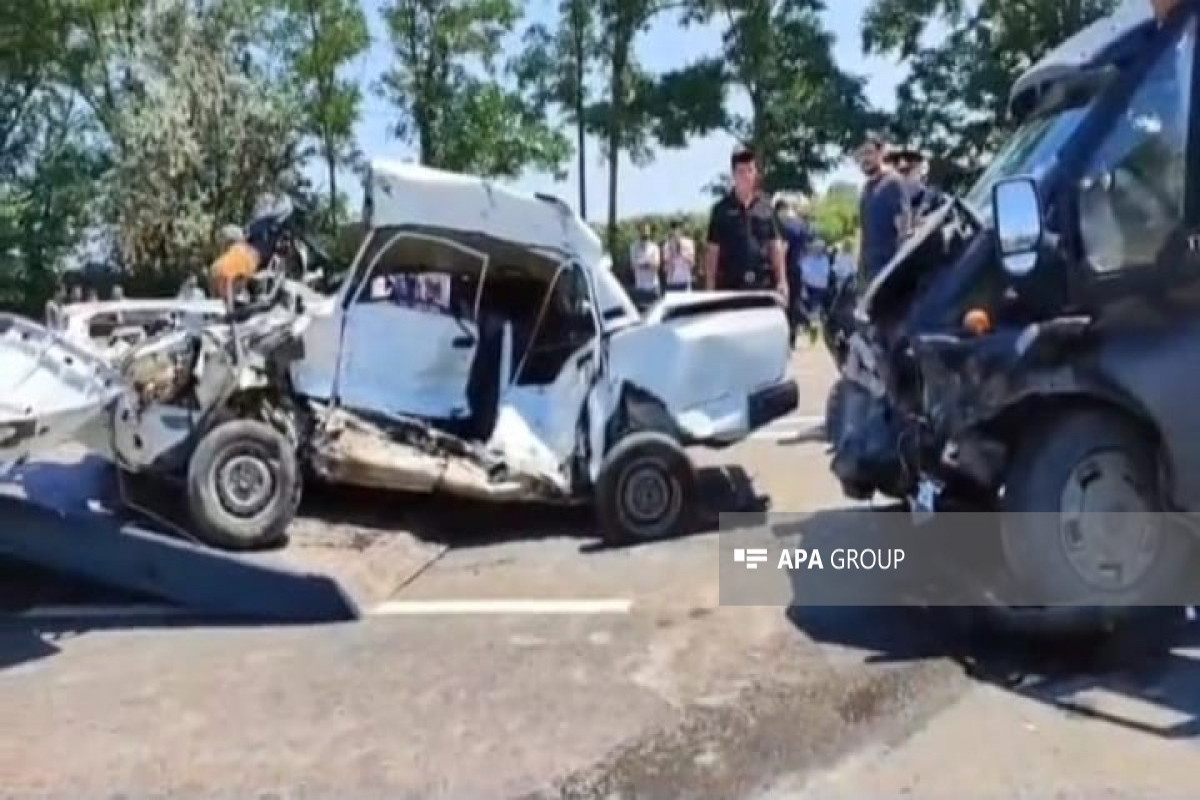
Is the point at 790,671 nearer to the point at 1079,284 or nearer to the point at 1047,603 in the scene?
the point at 1047,603

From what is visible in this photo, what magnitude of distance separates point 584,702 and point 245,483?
304 cm

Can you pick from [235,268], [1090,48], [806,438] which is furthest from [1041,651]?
[806,438]

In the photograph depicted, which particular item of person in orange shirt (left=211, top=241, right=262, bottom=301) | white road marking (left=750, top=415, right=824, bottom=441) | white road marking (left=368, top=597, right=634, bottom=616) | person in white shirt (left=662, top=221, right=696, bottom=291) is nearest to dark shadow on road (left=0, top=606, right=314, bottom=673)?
white road marking (left=368, top=597, right=634, bottom=616)

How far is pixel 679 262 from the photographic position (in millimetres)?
23844

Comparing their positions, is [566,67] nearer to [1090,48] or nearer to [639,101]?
[639,101]

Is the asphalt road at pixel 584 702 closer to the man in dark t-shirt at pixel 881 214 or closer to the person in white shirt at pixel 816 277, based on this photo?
the man in dark t-shirt at pixel 881 214

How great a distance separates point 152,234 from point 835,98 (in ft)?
42.5

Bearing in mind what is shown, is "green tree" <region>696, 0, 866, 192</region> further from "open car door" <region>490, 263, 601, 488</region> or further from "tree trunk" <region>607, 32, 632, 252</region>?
"open car door" <region>490, 263, 601, 488</region>

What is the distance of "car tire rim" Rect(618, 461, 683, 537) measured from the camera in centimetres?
855

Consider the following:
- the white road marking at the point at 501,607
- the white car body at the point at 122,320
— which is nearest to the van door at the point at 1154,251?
the white road marking at the point at 501,607

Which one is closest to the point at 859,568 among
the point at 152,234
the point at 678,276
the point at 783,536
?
the point at 783,536

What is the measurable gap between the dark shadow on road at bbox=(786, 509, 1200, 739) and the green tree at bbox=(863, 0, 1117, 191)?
2517cm

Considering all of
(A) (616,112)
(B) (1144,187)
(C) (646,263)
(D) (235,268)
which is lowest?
(D) (235,268)

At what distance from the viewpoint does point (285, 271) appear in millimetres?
9453
